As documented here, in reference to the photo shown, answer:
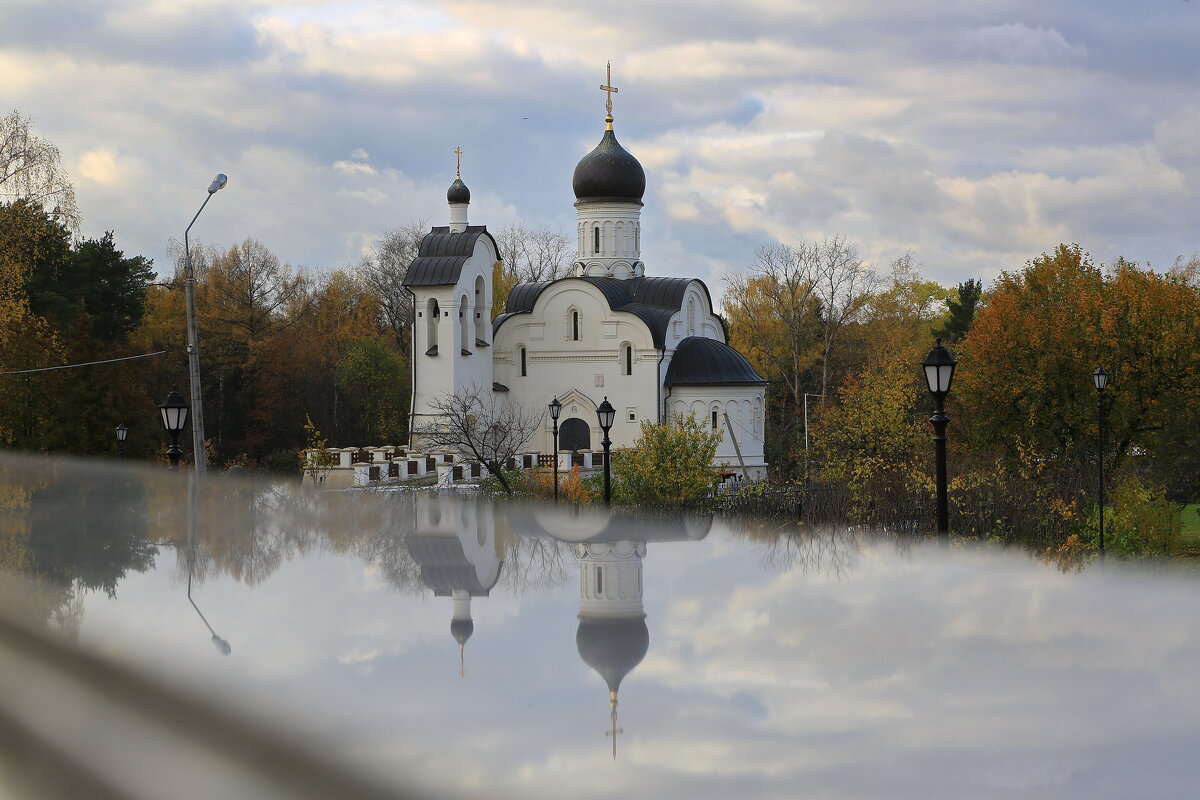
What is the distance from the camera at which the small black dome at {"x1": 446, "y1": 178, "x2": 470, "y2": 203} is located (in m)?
38.2

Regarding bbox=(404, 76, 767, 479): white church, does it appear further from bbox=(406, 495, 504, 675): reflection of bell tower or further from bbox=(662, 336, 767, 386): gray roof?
bbox=(406, 495, 504, 675): reflection of bell tower

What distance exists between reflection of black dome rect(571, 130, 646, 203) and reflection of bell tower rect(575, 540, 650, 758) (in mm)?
36360

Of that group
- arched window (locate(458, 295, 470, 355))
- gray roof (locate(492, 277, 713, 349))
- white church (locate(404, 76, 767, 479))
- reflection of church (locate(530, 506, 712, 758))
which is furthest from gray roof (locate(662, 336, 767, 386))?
reflection of church (locate(530, 506, 712, 758))

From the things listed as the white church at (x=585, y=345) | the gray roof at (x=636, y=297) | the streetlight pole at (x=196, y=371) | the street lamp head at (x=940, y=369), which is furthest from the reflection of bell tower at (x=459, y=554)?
the gray roof at (x=636, y=297)

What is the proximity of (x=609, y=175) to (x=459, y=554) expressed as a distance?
36.4 meters

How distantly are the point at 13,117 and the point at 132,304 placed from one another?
10797mm

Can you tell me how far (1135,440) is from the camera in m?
23.0

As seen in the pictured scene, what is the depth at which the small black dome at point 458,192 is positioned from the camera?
38.2 meters

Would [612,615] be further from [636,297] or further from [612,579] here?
[636,297]

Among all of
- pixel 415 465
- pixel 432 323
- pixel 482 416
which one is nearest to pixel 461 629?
pixel 415 465

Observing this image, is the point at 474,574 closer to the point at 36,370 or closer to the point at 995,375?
the point at 995,375

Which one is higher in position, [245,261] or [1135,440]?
[245,261]

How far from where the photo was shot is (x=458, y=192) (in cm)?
3822

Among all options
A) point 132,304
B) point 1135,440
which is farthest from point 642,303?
point 1135,440
